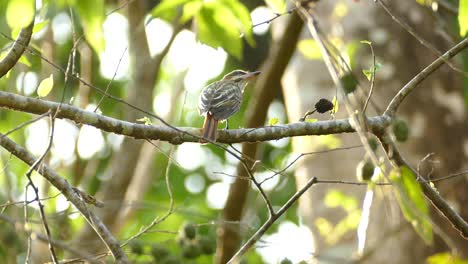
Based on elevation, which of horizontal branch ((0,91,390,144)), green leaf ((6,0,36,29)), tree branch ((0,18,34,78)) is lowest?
green leaf ((6,0,36,29))

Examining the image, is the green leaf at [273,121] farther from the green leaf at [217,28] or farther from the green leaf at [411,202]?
the green leaf at [411,202]

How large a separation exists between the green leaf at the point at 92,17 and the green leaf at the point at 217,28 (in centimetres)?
107

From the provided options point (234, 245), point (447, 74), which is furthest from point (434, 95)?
point (234, 245)

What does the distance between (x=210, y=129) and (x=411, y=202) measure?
214cm

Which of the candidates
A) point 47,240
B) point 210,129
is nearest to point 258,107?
point 210,129

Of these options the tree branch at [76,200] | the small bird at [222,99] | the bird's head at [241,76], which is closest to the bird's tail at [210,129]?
the small bird at [222,99]

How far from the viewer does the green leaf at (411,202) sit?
251cm

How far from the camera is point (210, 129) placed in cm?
462

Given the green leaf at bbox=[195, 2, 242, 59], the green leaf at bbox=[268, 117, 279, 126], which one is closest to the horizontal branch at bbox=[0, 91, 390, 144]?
the green leaf at bbox=[268, 117, 279, 126]

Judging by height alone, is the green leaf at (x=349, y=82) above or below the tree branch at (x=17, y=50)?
below

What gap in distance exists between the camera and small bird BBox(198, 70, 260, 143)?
5355mm

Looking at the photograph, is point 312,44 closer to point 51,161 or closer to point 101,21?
point 51,161

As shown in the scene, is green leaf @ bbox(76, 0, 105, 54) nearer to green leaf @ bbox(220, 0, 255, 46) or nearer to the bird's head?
green leaf @ bbox(220, 0, 255, 46)

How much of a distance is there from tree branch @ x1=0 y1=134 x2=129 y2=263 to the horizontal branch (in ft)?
0.59
